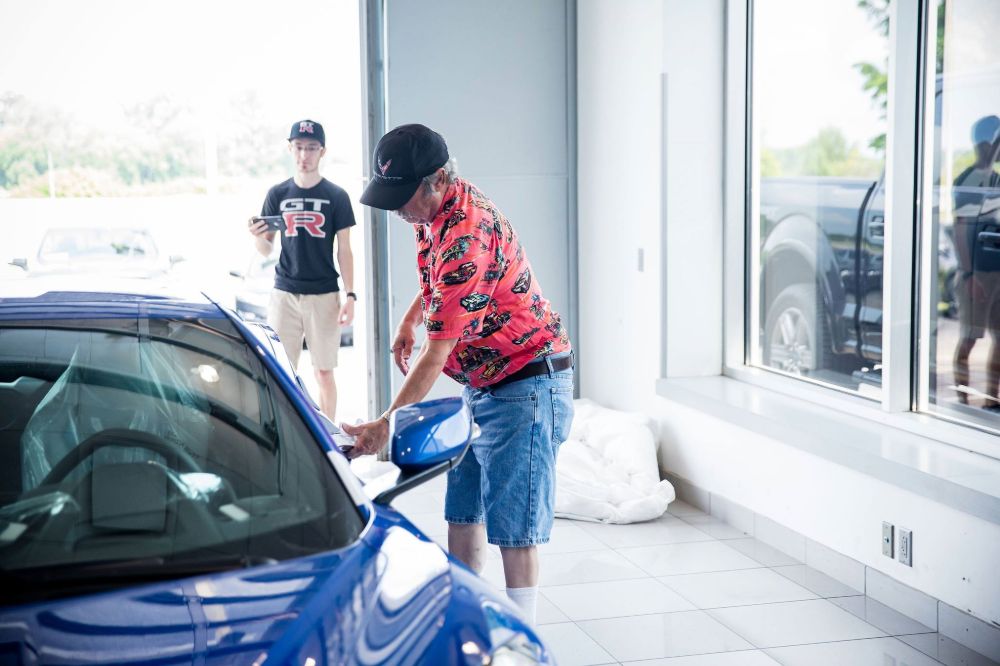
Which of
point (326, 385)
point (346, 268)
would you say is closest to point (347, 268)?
point (346, 268)

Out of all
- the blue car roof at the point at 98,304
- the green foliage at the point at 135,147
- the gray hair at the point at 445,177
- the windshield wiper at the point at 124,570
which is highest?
the green foliage at the point at 135,147

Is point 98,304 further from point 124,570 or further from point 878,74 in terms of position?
point 878,74

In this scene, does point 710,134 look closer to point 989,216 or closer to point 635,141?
point 635,141

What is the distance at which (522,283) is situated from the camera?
9.37 ft

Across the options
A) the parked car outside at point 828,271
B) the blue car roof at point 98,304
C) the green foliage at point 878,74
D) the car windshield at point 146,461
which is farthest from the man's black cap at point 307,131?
the car windshield at point 146,461

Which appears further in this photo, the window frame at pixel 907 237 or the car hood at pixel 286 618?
Result: the window frame at pixel 907 237

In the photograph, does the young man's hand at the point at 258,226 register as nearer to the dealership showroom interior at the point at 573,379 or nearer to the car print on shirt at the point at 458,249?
the dealership showroom interior at the point at 573,379

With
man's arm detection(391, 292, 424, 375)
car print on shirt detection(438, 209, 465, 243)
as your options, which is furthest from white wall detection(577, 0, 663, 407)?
car print on shirt detection(438, 209, 465, 243)

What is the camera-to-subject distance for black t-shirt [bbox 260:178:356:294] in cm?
565

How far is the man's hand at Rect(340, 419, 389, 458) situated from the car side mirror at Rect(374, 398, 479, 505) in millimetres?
304

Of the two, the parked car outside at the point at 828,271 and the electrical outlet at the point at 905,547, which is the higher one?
the parked car outside at the point at 828,271

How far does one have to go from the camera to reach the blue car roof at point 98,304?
6.84 ft

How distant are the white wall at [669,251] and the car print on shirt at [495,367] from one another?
63.3 inches

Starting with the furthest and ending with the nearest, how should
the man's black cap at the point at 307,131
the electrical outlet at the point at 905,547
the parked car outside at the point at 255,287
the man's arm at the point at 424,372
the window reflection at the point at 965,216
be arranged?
the parked car outside at the point at 255,287 → the man's black cap at the point at 307,131 → the window reflection at the point at 965,216 → the electrical outlet at the point at 905,547 → the man's arm at the point at 424,372
